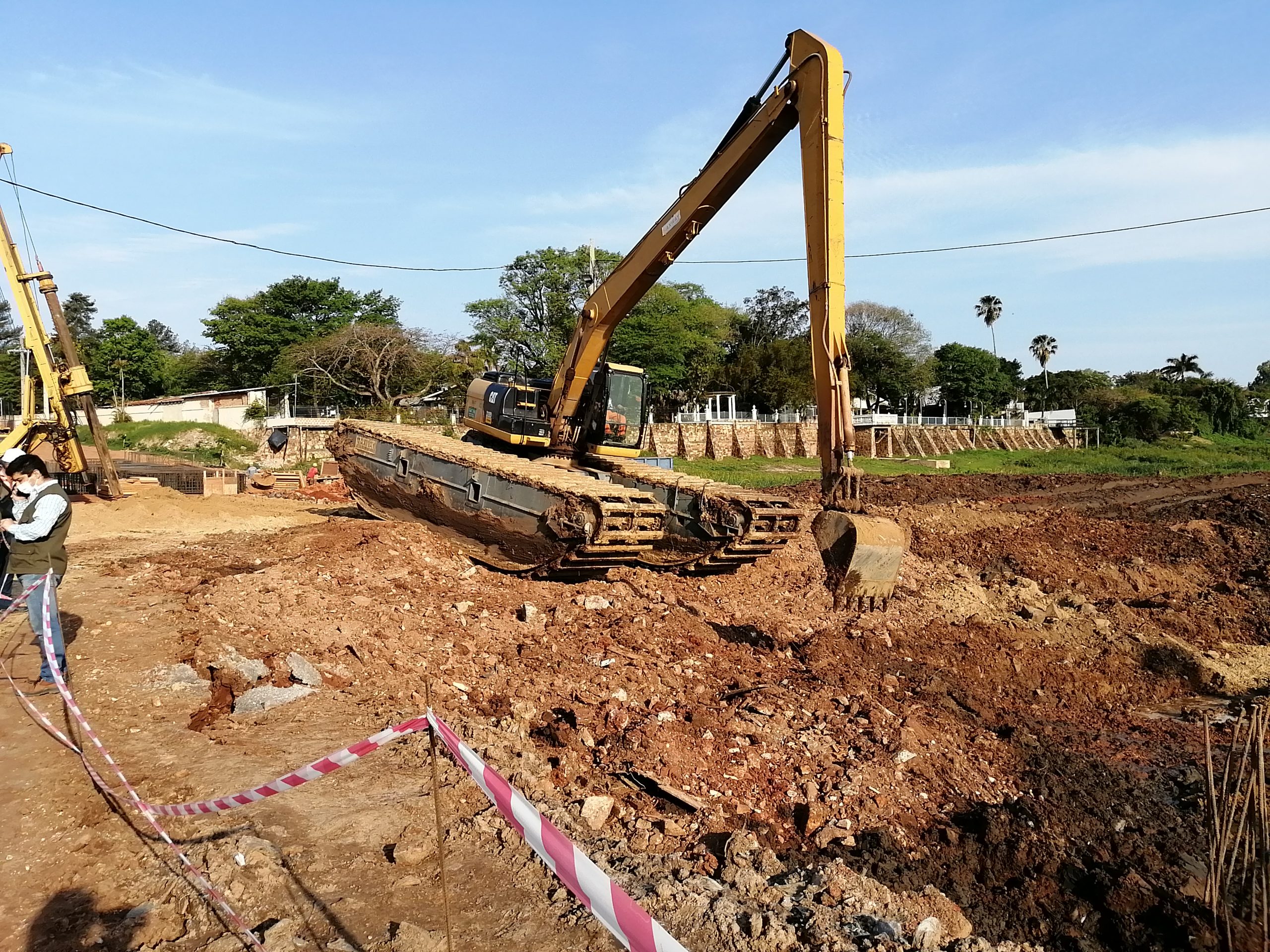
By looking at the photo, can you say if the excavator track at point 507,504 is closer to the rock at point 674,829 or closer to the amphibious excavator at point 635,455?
the amphibious excavator at point 635,455

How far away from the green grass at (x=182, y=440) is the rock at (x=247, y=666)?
2888cm

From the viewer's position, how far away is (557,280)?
146 ft

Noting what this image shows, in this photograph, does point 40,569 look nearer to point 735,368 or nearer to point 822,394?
point 822,394

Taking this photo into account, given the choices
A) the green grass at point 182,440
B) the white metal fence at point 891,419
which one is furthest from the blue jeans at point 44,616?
the white metal fence at point 891,419

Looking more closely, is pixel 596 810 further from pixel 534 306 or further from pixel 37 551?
pixel 534 306

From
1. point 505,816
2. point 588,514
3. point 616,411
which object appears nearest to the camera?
point 505,816

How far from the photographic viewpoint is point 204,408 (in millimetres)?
41469

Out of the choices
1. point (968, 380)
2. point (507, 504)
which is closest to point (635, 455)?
point (507, 504)

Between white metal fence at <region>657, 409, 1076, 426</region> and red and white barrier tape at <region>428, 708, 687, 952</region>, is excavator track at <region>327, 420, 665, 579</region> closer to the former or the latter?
red and white barrier tape at <region>428, 708, 687, 952</region>

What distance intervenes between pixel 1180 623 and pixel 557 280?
3775cm

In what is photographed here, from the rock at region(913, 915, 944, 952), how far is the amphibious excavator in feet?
9.81

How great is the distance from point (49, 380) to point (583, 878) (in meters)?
18.3

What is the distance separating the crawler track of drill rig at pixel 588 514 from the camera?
9.31 m

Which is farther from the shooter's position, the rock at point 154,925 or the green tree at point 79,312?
the green tree at point 79,312
